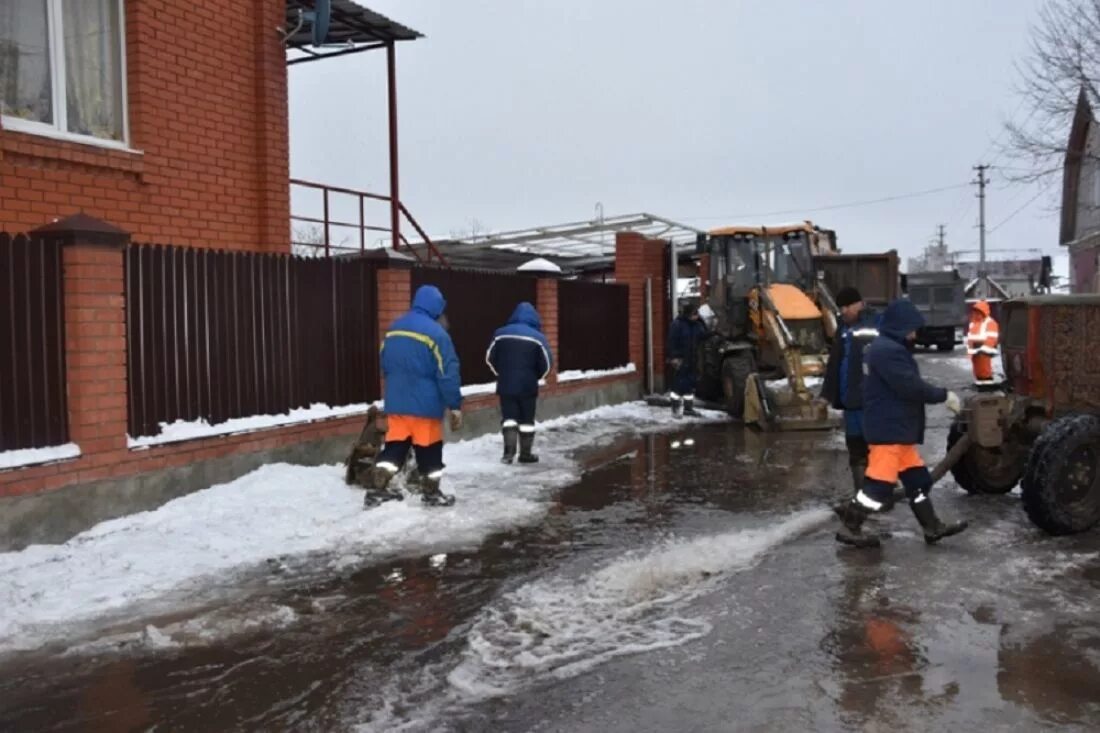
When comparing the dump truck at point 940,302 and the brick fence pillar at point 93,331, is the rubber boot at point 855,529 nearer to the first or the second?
the brick fence pillar at point 93,331

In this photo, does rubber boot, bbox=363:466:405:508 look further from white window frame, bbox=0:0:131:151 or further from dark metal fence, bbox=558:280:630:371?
dark metal fence, bbox=558:280:630:371

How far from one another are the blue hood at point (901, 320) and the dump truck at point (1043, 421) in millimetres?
1194

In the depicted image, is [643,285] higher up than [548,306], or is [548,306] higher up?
[643,285]

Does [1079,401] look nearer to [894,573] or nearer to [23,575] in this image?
[894,573]

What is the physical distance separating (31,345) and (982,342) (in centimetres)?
1382

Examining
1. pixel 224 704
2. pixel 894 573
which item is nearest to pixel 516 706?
pixel 224 704

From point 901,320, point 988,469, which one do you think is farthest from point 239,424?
point 988,469

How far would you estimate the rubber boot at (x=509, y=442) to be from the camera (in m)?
10.4

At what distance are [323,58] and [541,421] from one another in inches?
233

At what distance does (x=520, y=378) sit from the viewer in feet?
34.2

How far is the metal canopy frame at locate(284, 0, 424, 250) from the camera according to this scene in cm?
1142

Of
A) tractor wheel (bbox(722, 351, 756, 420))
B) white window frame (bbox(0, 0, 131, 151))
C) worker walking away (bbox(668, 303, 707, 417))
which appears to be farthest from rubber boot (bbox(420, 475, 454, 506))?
worker walking away (bbox(668, 303, 707, 417))

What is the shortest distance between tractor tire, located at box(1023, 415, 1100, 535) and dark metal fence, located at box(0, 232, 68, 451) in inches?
265

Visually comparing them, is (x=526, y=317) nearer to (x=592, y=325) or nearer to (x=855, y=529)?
(x=855, y=529)
